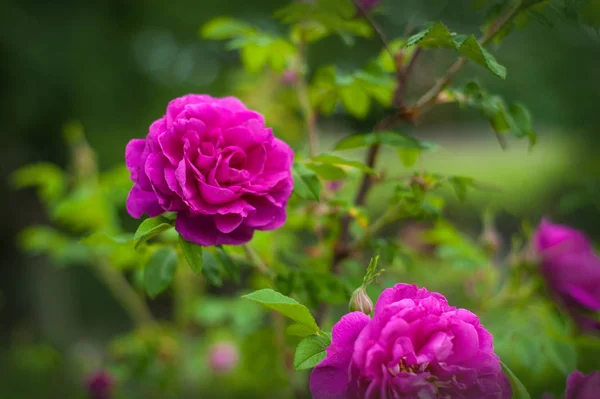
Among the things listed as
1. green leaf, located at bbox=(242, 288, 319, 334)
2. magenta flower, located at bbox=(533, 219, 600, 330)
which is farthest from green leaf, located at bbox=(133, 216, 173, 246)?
magenta flower, located at bbox=(533, 219, 600, 330)

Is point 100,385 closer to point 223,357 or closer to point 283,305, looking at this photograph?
point 223,357

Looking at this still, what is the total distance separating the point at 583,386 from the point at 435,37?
0.30 m

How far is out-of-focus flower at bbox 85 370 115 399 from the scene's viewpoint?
2.97 ft

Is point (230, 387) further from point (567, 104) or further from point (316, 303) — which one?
point (567, 104)

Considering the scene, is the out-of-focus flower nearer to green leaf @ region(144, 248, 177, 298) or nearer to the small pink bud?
the small pink bud

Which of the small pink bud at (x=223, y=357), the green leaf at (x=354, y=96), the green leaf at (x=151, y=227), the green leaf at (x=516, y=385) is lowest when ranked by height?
the small pink bud at (x=223, y=357)

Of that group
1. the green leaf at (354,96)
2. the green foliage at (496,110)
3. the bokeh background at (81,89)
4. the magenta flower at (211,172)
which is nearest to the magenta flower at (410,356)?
the magenta flower at (211,172)

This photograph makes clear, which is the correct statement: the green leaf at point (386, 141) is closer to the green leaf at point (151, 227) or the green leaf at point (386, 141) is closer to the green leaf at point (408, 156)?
the green leaf at point (408, 156)

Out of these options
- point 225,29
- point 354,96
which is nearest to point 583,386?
point 354,96

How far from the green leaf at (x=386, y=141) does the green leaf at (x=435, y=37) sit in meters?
0.12

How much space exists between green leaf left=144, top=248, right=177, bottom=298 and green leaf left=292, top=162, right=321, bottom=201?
15cm

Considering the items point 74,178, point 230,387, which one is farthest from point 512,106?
point 230,387

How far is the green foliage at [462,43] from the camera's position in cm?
41

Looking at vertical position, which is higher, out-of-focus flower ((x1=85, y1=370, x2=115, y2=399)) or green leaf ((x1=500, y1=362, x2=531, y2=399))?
green leaf ((x1=500, y1=362, x2=531, y2=399))
